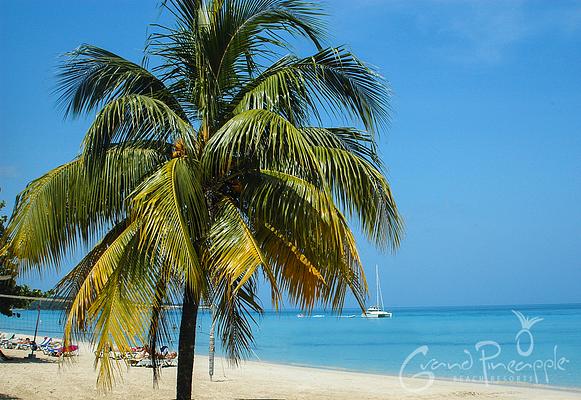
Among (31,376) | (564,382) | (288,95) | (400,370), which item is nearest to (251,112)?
(288,95)

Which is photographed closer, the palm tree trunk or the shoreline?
the palm tree trunk

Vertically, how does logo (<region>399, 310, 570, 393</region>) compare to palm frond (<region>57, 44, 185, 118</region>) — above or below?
below

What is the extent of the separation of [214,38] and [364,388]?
44.1 feet

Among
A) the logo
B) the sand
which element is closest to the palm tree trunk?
the sand

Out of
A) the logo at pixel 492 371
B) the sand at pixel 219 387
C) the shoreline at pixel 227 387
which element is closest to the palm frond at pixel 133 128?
the shoreline at pixel 227 387

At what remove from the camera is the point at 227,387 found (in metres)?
16.9

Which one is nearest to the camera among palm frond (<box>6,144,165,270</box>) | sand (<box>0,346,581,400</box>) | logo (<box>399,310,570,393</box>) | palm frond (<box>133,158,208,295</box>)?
palm frond (<box>133,158,208,295</box>)

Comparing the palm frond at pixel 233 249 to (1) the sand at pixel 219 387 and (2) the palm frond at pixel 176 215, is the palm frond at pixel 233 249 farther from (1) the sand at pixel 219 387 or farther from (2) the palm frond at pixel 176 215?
(1) the sand at pixel 219 387

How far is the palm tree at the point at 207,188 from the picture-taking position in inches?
279

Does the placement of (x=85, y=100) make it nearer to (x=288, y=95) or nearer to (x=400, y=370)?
(x=288, y=95)

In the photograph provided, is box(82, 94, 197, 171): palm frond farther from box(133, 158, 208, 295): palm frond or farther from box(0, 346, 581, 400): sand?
box(0, 346, 581, 400): sand

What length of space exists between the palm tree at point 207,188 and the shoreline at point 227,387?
11.9 feet

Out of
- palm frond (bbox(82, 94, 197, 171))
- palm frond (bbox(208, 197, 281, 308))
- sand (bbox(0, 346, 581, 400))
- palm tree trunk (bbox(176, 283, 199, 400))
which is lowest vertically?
sand (bbox(0, 346, 581, 400))

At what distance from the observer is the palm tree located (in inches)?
279
